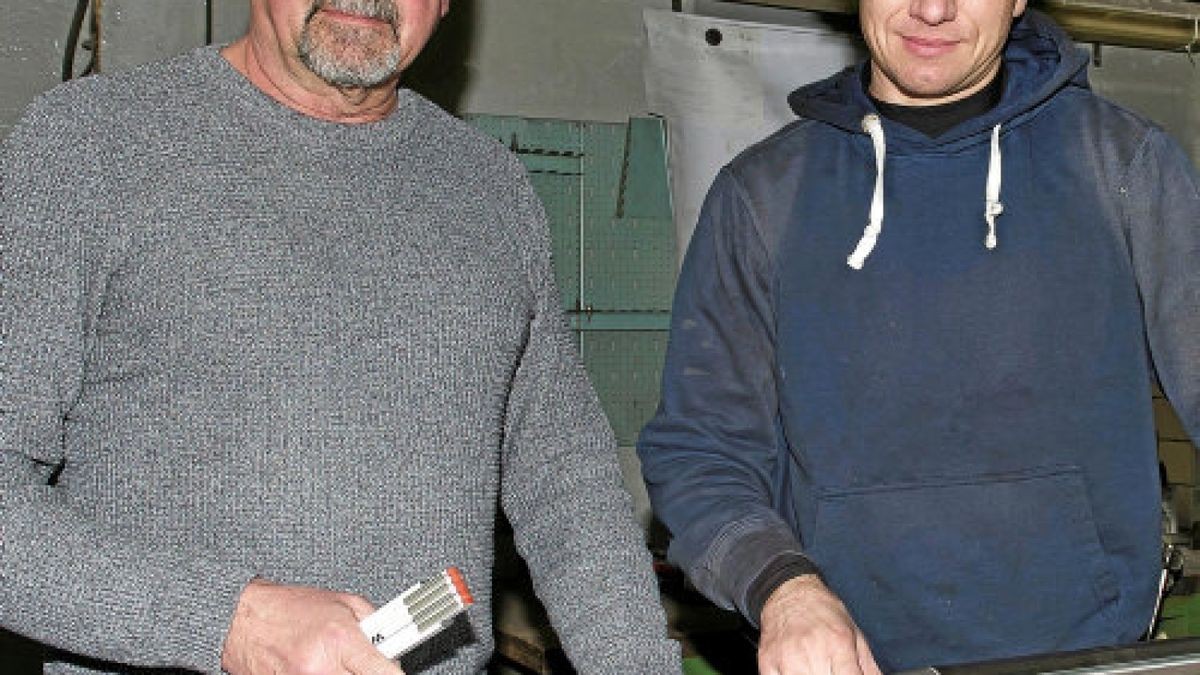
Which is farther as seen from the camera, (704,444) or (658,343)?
(658,343)

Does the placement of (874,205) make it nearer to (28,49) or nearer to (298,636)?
(298,636)

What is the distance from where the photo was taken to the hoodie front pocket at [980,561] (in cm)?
144

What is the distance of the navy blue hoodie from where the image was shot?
144cm

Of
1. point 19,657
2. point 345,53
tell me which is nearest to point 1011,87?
point 345,53

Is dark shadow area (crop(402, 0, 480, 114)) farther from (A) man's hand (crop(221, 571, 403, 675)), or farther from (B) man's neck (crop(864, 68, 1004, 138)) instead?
(A) man's hand (crop(221, 571, 403, 675))

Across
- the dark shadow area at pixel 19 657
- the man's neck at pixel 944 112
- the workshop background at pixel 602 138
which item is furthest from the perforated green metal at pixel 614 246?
the man's neck at pixel 944 112

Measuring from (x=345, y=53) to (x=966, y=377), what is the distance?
0.76 metres

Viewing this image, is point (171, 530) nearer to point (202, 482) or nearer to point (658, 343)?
point (202, 482)

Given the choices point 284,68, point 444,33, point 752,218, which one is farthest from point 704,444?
point 444,33

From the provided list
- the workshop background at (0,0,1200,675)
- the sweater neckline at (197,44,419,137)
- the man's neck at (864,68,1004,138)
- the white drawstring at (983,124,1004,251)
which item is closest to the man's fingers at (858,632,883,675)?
the white drawstring at (983,124,1004,251)

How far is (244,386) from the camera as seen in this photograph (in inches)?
54.8

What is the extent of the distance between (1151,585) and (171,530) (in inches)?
40.2

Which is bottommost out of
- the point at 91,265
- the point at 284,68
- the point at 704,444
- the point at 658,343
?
the point at 658,343

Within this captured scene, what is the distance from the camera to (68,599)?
1243 millimetres
